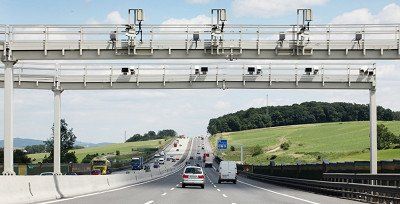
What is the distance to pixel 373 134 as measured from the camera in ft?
141

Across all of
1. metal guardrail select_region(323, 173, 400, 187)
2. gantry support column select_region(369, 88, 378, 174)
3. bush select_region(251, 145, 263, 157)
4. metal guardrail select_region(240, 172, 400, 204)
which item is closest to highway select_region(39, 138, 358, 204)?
metal guardrail select_region(240, 172, 400, 204)

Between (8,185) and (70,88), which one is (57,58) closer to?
(70,88)

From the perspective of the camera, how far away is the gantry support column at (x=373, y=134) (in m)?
41.1

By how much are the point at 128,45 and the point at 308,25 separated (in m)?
9.78

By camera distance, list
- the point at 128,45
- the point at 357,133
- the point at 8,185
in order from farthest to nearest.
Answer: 1. the point at 357,133
2. the point at 128,45
3. the point at 8,185

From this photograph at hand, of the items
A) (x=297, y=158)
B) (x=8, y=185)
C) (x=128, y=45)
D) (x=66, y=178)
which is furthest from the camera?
(x=297, y=158)

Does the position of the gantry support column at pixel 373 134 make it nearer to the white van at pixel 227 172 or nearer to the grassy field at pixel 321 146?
the white van at pixel 227 172

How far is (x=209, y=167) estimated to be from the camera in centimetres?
13638

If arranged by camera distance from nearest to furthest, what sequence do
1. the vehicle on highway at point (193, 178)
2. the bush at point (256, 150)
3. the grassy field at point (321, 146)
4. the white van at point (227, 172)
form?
→ the vehicle on highway at point (193, 178) → the white van at point (227, 172) → the grassy field at point (321, 146) → the bush at point (256, 150)

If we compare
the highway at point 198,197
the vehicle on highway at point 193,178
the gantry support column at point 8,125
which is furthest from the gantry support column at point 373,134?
the gantry support column at point 8,125

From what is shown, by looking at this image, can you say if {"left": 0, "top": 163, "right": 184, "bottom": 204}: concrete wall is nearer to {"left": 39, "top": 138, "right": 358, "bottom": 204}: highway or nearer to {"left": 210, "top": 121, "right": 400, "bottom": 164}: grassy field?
{"left": 39, "top": 138, "right": 358, "bottom": 204}: highway

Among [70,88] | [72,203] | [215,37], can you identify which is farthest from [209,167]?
[72,203]

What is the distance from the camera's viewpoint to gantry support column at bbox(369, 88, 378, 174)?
4109 cm

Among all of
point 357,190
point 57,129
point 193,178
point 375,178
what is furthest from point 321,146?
point 375,178
